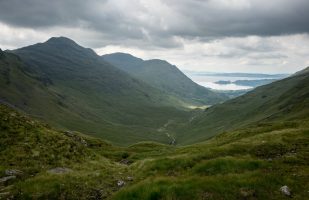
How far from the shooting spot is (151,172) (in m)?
30.5

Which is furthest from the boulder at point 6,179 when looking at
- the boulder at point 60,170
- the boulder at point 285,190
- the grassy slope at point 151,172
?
Result: the boulder at point 285,190

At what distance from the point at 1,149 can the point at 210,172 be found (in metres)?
20.9

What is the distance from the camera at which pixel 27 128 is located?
3984 cm

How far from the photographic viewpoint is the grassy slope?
74.7ft

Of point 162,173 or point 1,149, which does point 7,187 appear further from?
point 162,173

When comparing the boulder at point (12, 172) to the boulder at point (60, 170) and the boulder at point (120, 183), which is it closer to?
the boulder at point (60, 170)

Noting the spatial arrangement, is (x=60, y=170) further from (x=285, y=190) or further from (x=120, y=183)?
(x=285, y=190)

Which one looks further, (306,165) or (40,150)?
(40,150)

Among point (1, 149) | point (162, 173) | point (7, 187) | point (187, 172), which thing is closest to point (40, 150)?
point (1, 149)

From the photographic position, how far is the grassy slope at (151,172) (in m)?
22.8

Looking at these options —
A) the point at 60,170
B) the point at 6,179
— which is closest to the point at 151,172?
the point at 60,170

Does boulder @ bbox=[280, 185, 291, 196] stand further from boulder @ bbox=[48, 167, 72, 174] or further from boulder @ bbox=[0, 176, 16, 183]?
boulder @ bbox=[0, 176, 16, 183]

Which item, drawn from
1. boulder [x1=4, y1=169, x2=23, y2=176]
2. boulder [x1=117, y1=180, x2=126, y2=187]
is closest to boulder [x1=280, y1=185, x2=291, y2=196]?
boulder [x1=117, y1=180, x2=126, y2=187]

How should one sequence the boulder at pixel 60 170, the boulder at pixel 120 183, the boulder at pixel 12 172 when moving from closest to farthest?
the boulder at pixel 120 183
the boulder at pixel 12 172
the boulder at pixel 60 170
